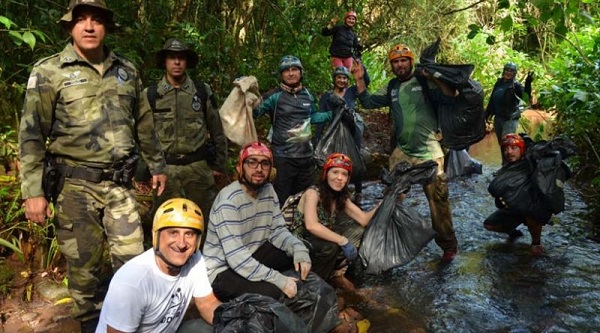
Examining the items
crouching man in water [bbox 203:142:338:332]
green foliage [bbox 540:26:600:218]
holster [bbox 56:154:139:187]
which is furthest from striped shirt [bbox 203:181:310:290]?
green foliage [bbox 540:26:600:218]

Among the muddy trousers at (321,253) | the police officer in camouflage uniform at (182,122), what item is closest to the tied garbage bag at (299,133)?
the police officer in camouflage uniform at (182,122)

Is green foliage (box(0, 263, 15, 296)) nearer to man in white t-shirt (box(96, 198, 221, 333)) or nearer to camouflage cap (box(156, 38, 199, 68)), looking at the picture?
man in white t-shirt (box(96, 198, 221, 333))

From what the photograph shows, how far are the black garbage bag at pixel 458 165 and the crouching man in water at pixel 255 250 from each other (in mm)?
4491

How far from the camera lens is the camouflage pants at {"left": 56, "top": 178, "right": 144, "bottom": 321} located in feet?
9.96

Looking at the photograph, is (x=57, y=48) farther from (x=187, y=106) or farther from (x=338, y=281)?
(x=338, y=281)

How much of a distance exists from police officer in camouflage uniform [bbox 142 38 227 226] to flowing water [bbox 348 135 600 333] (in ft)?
5.88

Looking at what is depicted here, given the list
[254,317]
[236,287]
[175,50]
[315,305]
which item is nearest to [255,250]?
[236,287]

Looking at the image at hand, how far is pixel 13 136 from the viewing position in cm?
457

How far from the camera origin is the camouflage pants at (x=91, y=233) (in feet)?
9.96

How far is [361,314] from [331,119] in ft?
8.59

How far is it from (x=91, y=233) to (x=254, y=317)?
4.02ft

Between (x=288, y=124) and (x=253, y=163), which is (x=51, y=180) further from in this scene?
(x=288, y=124)

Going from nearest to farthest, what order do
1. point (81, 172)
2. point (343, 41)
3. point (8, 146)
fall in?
1. point (81, 172)
2. point (8, 146)
3. point (343, 41)

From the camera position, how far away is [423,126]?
15.9 feet
